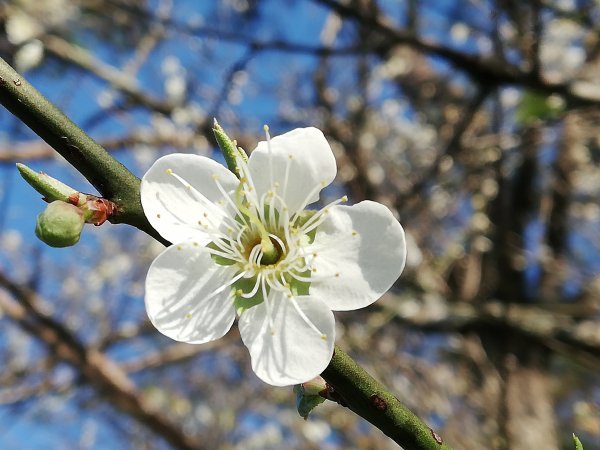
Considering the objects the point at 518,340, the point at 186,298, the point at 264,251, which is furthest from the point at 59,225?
the point at 518,340

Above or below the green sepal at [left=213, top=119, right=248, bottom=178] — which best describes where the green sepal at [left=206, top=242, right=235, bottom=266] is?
below

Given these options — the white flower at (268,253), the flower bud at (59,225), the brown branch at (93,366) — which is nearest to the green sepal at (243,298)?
the white flower at (268,253)

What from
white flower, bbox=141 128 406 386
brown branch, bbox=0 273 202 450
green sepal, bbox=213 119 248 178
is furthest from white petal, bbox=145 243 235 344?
brown branch, bbox=0 273 202 450

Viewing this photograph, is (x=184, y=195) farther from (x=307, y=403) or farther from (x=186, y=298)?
(x=307, y=403)

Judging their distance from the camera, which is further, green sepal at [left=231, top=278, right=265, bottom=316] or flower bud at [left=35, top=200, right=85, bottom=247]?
green sepal at [left=231, top=278, right=265, bottom=316]

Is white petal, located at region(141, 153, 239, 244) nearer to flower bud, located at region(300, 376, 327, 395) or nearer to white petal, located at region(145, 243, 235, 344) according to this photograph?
white petal, located at region(145, 243, 235, 344)

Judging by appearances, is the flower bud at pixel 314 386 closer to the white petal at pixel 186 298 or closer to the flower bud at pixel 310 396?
the flower bud at pixel 310 396

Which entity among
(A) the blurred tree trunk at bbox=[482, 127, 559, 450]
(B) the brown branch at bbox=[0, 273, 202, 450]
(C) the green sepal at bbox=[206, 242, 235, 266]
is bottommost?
(A) the blurred tree trunk at bbox=[482, 127, 559, 450]
